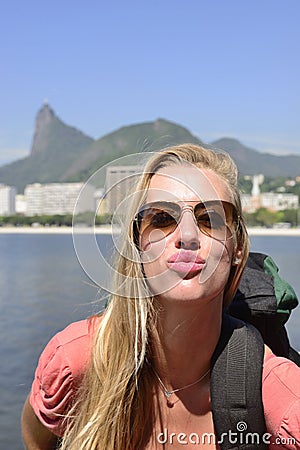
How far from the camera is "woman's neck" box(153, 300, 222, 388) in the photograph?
5.35 feet

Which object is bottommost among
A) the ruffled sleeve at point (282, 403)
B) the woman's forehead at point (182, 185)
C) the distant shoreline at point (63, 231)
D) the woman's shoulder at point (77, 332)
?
the distant shoreline at point (63, 231)

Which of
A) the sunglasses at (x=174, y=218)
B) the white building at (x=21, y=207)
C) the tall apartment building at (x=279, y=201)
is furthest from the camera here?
the white building at (x=21, y=207)

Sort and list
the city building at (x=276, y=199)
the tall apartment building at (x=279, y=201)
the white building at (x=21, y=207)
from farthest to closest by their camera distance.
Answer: the white building at (x=21, y=207)
the tall apartment building at (x=279, y=201)
the city building at (x=276, y=199)

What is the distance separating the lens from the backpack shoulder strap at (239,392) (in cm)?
151

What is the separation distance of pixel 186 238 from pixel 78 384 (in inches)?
17.9

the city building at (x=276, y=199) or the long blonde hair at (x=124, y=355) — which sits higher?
the long blonde hair at (x=124, y=355)

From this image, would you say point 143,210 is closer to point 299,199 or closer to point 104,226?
point 104,226

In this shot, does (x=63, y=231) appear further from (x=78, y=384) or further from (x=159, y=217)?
(x=159, y=217)

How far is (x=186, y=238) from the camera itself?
5.03 ft

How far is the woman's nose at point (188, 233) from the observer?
5.04 feet

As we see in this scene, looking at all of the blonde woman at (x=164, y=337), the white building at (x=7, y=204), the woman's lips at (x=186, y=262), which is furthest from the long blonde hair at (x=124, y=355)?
the white building at (x=7, y=204)

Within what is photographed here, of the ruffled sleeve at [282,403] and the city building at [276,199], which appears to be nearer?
the ruffled sleeve at [282,403]

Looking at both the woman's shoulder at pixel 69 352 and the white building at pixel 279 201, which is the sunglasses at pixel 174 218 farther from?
the white building at pixel 279 201

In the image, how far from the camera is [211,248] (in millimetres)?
1557
